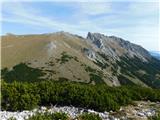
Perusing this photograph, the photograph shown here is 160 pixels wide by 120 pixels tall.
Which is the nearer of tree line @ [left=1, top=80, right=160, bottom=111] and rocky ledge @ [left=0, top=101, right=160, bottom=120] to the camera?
rocky ledge @ [left=0, top=101, right=160, bottom=120]

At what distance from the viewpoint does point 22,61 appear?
625ft

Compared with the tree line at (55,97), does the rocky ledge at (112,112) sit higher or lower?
lower

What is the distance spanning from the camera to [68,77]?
560 feet

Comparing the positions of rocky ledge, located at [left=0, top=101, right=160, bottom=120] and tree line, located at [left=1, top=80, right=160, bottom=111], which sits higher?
tree line, located at [left=1, top=80, right=160, bottom=111]

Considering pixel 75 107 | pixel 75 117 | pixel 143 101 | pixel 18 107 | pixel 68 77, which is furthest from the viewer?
pixel 68 77

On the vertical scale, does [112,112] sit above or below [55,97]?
below

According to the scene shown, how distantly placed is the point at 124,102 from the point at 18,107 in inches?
365

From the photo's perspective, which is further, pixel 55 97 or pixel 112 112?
pixel 55 97

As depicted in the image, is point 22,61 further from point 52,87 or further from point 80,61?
point 52,87

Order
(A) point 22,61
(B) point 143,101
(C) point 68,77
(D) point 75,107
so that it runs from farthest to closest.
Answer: (A) point 22,61
(C) point 68,77
(B) point 143,101
(D) point 75,107

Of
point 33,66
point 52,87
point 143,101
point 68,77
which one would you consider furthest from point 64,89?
point 33,66

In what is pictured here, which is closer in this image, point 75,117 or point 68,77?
point 75,117

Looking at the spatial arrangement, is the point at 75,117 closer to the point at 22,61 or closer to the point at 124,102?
the point at 124,102

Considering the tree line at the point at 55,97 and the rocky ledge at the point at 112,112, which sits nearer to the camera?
the rocky ledge at the point at 112,112
